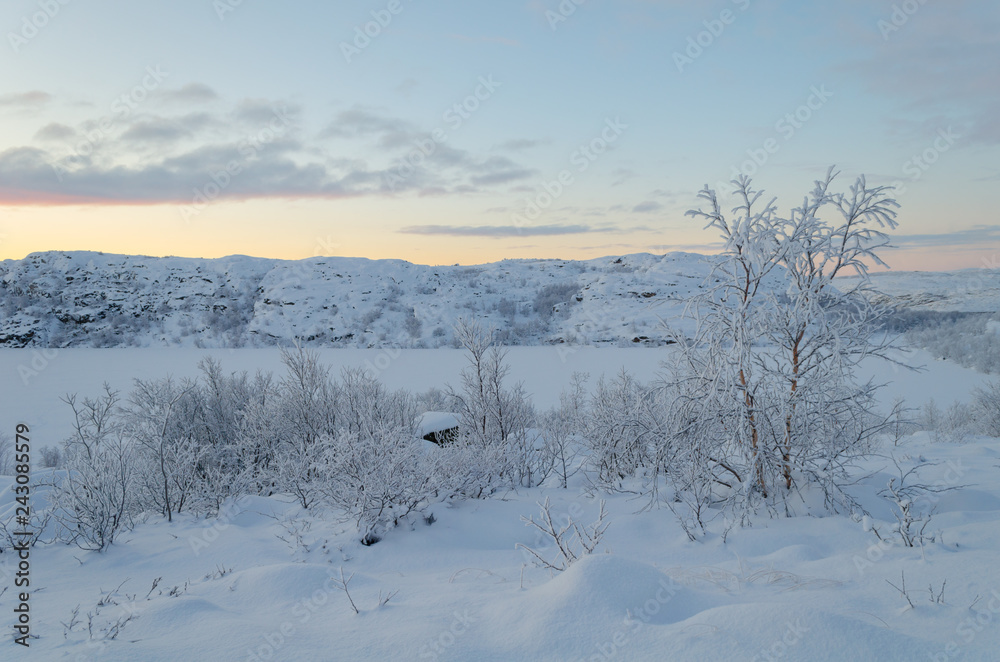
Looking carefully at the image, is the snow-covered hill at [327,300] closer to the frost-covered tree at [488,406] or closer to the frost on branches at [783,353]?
the frost-covered tree at [488,406]

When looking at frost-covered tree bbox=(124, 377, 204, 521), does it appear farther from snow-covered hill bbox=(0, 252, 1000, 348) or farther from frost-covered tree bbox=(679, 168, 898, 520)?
snow-covered hill bbox=(0, 252, 1000, 348)

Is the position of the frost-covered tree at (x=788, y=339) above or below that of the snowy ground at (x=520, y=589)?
above

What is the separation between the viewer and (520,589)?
319 centimetres

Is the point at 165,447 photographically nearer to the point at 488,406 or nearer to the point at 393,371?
the point at 488,406

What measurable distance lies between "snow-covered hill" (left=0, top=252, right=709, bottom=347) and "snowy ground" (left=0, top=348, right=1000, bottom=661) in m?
23.0

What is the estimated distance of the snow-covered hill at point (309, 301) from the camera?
3322cm

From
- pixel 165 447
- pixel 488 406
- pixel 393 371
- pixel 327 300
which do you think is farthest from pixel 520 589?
pixel 327 300

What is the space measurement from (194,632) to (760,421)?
4543 mm

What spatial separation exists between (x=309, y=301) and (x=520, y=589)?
127 ft

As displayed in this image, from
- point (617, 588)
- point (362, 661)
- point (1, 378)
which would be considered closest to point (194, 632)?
point (362, 661)

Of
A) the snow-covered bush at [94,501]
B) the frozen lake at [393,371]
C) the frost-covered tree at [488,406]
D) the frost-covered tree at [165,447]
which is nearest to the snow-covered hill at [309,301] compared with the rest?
the frozen lake at [393,371]

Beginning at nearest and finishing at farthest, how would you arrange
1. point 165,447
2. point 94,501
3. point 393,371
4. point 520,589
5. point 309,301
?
point 520,589
point 94,501
point 165,447
point 393,371
point 309,301

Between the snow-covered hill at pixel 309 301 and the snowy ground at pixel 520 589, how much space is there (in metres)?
23.0

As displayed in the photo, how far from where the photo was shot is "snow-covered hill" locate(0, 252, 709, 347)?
3322cm
